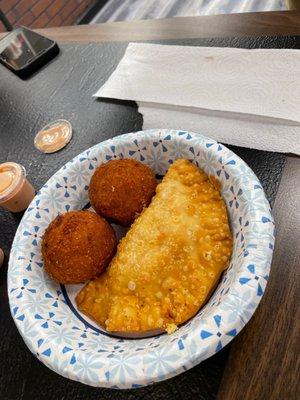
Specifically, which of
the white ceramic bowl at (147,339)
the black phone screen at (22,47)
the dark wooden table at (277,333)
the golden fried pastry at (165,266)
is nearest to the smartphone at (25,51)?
the black phone screen at (22,47)

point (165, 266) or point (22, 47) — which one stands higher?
point (22, 47)

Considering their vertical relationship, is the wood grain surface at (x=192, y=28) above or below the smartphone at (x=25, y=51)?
below

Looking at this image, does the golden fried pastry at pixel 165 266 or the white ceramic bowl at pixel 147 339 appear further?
the golden fried pastry at pixel 165 266

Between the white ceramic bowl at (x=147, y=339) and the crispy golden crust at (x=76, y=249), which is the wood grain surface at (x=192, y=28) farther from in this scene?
the crispy golden crust at (x=76, y=249)

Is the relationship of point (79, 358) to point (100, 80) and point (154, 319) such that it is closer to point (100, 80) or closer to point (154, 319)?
point (154, 319)

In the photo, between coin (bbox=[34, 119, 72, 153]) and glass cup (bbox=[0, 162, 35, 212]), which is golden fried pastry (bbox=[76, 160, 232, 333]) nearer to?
glass cup (bbox=[0, 162, 35, 212])

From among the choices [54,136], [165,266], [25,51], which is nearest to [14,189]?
[54,136]

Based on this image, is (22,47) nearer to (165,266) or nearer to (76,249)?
(76,249)
